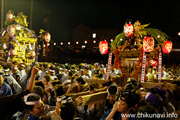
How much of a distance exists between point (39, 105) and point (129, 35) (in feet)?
17.9

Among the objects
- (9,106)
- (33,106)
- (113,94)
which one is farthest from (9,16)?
(33,106)

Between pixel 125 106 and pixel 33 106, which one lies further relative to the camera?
pixel 125 106

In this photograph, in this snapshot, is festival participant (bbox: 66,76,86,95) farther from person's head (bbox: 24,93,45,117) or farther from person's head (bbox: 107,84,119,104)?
person's head (bbox: 24,93,45,117)

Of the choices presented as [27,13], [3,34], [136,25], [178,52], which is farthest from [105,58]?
[136,25]

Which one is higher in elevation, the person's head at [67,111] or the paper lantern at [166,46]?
the paper lantern at [166,46]

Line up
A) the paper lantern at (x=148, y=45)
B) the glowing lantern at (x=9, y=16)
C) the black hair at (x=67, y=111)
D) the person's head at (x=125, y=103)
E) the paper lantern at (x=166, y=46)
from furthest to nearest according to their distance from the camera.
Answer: the glowing lantern at (x=9, y=16), the paper lantern at (x=166, y=46), the paper lantern at (x=148, y=45), the person's head at (x=125, y=103), the black hair at (x=67, y=111)

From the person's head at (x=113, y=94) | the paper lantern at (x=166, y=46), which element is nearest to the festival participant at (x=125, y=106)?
the person's head at (x=113, y=94)

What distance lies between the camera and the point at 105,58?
90.6 ft

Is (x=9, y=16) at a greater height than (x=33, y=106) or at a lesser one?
greater

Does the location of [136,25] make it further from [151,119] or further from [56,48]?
[56,48]

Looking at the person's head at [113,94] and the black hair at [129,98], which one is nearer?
the black hair at [129,98]

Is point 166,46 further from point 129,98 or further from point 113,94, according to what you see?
point 129,98

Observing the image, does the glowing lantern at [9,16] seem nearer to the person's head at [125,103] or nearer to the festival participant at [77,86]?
the festival participant at [77,86]

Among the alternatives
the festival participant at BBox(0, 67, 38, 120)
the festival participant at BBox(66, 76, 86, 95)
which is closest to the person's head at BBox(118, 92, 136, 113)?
the festival participant at BBox(0, 67, 38, 120)
